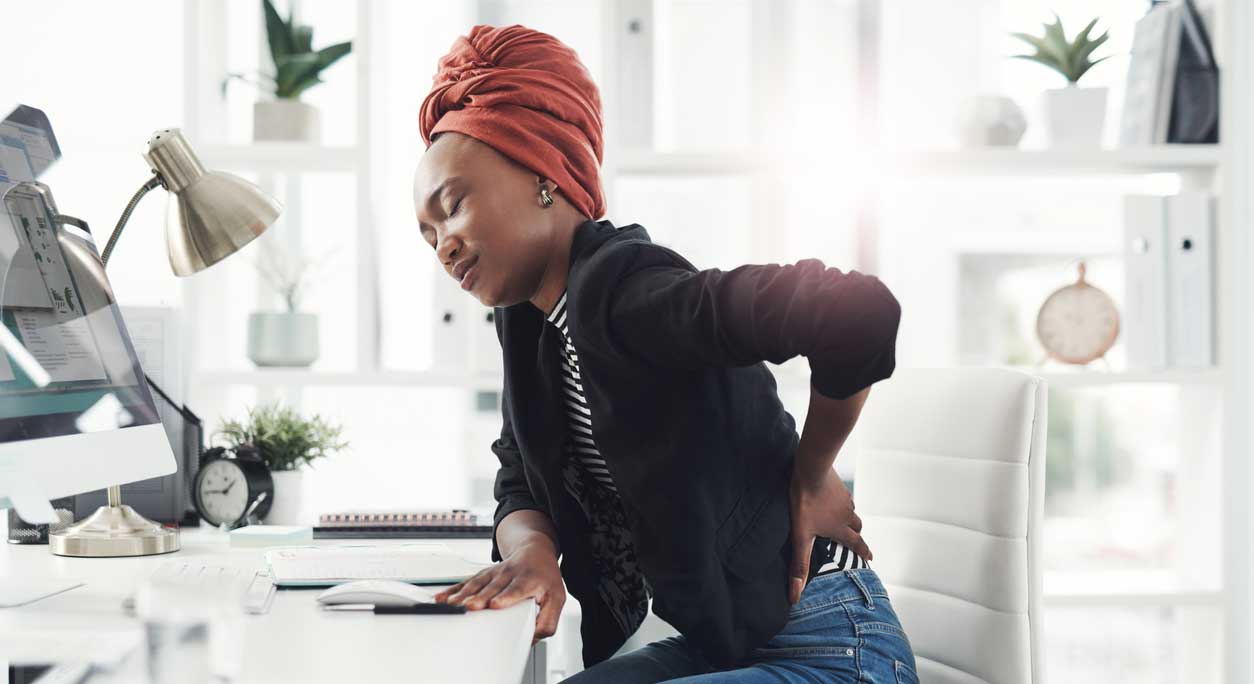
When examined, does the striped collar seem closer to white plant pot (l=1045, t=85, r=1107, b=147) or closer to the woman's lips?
the woman's lips

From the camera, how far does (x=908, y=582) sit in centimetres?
133

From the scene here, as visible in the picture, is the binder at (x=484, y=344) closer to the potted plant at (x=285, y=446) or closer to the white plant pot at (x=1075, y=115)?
the potted plant at (x=285, y=446)

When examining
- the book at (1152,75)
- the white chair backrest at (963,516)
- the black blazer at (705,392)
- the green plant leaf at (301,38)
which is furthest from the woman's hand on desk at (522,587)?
the book at (1152,75)

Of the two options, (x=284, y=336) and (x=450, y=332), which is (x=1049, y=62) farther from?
(x=284, y=336)

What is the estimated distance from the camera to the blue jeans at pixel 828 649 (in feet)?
3.25

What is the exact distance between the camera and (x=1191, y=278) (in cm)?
188

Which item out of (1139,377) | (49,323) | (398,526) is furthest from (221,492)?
(1139,377)

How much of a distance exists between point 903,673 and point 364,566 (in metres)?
0.59

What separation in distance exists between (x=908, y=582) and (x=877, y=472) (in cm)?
16

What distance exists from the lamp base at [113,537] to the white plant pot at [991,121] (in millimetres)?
1596

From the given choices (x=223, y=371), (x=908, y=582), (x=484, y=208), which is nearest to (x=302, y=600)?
(x=484, y=208)

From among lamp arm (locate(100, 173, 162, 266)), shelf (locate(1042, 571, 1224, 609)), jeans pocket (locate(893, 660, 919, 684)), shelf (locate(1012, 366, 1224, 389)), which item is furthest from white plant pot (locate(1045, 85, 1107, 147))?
lamp arm (locate(100, 173, 162, 266))

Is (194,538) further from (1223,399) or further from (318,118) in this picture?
(1223,399)

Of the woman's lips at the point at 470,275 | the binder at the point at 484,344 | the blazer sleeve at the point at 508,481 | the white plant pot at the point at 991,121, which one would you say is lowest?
the blazer sleeve at the point at 508,481
